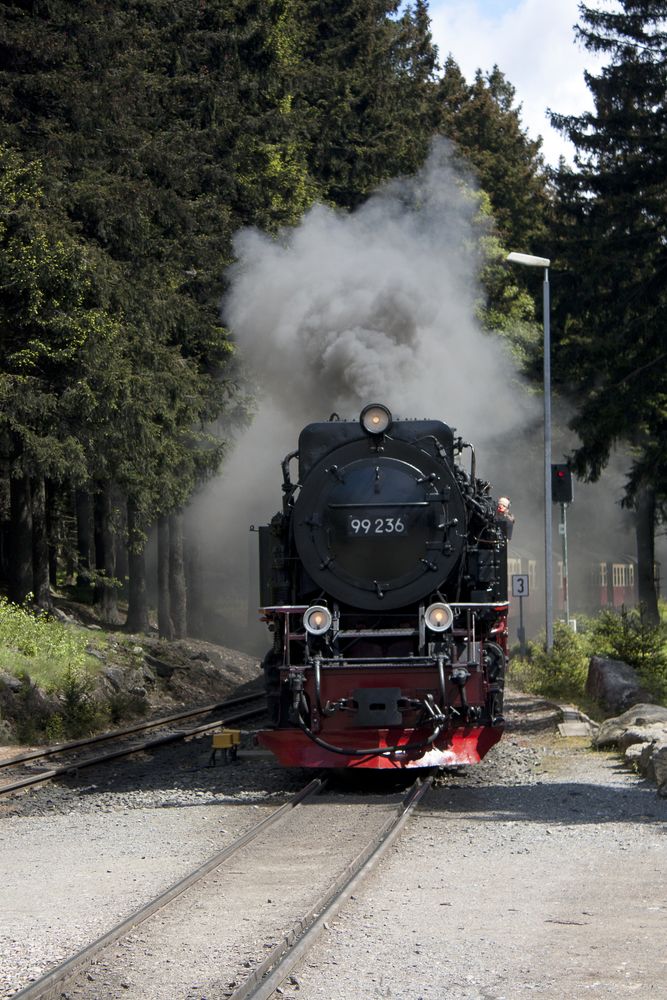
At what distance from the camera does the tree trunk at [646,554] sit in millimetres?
29081

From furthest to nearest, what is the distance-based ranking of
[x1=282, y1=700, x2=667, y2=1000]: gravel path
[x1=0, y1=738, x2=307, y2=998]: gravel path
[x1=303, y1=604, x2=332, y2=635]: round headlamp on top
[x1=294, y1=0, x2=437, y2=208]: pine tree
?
[x1=294, y1=0, x2=437, y2=208]: pine tree < [x1=303, y1=604, x2=332, y2=635]: round headlamp on top < [x1=0, y1=738, x2=307, y2=998]: gravel path < [x1=282, y1=700, x2=667, y2=1000]: gravel path

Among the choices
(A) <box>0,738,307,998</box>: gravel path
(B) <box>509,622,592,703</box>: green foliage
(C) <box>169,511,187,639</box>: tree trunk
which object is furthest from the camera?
(C) <box>169,511,187,639</box>: tree trunk

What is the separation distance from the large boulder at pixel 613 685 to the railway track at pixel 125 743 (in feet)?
16.3

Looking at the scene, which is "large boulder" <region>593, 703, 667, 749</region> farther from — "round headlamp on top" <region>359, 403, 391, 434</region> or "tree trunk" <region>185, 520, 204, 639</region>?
"tree trunk" <region>185, 520, 204, 639</region>

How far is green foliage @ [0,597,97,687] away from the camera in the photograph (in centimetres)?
1814

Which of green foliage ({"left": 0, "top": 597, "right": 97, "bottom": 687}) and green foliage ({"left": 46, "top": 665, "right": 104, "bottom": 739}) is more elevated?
green foliage ({"left": 0, "top": 597, "right": 97, "bottom": 687})

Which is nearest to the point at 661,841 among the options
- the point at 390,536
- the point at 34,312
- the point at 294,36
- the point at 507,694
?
the point at 390,536

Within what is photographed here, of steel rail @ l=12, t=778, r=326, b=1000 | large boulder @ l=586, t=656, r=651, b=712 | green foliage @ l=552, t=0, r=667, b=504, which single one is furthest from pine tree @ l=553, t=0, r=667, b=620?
steel rail @ l=12, t=778, r=326, b=1000

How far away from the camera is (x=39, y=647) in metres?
19.7

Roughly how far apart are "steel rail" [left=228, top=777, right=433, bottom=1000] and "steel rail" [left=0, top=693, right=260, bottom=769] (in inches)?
239

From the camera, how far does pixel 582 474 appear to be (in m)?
23.9

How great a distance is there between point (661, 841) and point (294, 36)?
110 feet

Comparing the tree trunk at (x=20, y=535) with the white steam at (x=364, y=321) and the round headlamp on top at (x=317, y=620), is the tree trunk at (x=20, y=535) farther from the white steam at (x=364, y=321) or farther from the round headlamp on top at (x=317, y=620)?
the round headlamp on top at (x=317, y=620)

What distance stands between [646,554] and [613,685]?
557 inches
